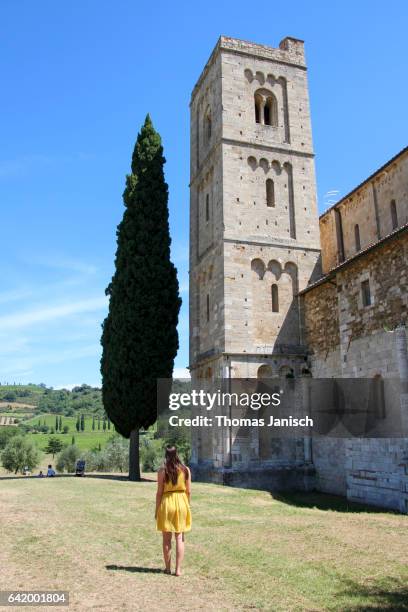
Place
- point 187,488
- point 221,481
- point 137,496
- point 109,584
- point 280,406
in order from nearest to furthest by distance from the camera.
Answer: point 109,584 < point 187,488 < point 137,496 < point 221,481 < point 280,406

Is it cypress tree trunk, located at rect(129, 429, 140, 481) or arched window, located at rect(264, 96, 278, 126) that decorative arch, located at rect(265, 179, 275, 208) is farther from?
cypress tree trunk, located at rect(129, 429, 140, 481)

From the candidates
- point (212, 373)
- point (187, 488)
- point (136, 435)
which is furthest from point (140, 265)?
point (187, 488)

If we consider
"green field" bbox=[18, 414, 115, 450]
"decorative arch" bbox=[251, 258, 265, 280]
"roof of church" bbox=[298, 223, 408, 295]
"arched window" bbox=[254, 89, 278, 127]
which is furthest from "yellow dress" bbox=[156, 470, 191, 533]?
"green field" bbox=[18, 414, 115, 450]

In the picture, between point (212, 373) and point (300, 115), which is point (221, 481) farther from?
point (300, 115)

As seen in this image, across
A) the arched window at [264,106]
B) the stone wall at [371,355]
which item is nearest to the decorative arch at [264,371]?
the stone wall at [371,355]

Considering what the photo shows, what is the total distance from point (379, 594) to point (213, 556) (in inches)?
106

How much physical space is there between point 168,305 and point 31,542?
44.0 feet

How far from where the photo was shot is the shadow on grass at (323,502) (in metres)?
14.1

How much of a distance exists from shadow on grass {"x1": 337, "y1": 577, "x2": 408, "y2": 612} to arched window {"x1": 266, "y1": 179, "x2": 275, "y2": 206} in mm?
17931

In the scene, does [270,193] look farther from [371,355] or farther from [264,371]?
[371,355]

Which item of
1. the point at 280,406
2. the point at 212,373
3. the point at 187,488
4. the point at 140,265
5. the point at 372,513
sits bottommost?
the point at 372,513

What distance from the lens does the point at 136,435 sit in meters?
20.9

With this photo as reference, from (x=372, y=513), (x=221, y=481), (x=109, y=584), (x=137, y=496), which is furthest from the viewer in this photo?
(x=221, y=481)

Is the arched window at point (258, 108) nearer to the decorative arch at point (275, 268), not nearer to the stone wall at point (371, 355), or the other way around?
the decorative arch at point (275, 268)
